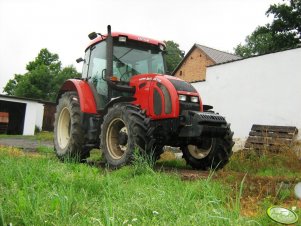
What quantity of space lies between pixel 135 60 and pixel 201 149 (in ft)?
6.73

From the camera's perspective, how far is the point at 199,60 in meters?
32.5

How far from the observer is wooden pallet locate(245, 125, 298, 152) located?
879 centimetres

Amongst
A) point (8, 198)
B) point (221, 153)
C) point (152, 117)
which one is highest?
point (152, 117)

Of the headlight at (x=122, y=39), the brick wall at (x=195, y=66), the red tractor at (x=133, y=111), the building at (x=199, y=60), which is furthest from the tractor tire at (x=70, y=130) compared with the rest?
the brick wall at (x=195, y=66)

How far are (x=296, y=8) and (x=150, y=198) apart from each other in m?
18.4

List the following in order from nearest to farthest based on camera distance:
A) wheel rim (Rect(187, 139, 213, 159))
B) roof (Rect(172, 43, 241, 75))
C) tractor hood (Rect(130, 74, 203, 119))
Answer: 1. tractor hood (Rect(130, 74, 203, 119))
2. wheel rim (Rect(187, 139, 213, 159))
3. roof (Rect(172, 43, 241, 75))

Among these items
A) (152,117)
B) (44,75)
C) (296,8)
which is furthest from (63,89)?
(44,75)

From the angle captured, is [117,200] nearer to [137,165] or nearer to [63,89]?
[137,165]

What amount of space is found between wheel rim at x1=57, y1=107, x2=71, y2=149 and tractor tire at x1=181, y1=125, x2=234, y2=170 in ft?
8.43

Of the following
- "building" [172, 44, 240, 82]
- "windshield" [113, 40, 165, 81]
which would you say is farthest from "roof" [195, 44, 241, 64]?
"windshield" [113, 40, 165, 81]

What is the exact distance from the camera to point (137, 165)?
4723 millimetres

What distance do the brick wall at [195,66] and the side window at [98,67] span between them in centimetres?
2446

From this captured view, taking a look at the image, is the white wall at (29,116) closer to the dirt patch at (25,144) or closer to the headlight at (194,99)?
the dirt patch at (25,144)

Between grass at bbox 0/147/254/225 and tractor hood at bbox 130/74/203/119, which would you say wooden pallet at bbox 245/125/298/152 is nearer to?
tractor hood at bbox 130/74/203/119
